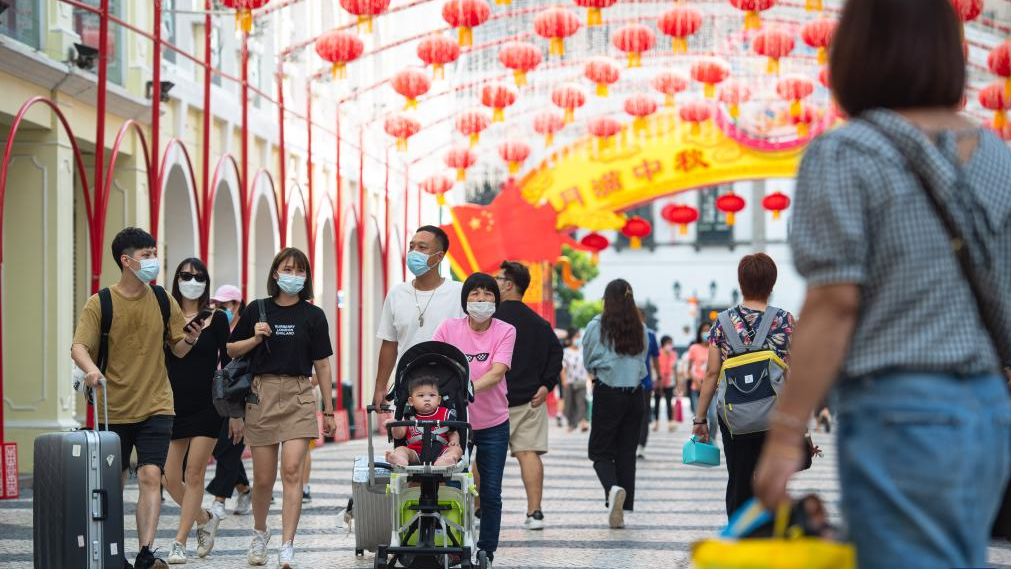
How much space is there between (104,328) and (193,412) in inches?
44.4

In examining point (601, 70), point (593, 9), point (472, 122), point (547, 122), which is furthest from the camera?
point (547, 122)

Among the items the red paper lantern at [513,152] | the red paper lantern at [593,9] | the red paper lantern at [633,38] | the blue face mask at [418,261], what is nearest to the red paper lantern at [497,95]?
the red paper lantern at [633,38]

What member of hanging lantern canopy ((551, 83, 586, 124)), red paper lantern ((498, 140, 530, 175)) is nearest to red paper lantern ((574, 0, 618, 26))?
hanging lantern canopy ((551, 83, 586, 124))

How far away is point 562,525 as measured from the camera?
10.7m

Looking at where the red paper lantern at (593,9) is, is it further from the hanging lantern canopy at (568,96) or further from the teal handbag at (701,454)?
the teal handbag at (701,454)

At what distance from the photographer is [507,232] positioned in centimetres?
2723

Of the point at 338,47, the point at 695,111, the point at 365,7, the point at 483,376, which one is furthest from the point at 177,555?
the point at 695,111

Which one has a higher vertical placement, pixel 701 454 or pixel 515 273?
pixel 515 273

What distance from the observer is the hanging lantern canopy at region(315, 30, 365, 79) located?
19.7 m

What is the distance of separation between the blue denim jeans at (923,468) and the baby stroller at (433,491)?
14.3ft

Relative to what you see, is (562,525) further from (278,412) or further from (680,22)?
(680,22)

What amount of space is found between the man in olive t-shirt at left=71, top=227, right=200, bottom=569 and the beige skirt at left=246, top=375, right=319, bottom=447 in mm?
464

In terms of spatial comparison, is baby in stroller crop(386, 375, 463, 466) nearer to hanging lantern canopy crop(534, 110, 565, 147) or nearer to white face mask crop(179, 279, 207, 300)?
white face mask crop(179, 279, 207, 300)

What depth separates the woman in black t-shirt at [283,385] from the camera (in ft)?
27.2
